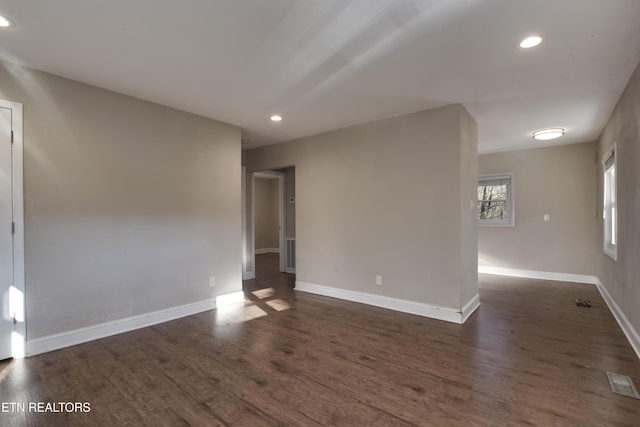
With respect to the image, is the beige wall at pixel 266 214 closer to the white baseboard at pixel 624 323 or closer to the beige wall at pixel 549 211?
the beige wall at pixel 549 211

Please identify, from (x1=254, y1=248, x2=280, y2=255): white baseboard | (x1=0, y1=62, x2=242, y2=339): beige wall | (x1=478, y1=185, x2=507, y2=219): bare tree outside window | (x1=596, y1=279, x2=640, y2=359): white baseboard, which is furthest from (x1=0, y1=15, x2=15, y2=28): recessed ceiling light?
(x1=254, y1=248, x2=280, y2=255): white baseboard

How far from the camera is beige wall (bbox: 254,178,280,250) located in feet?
31.4

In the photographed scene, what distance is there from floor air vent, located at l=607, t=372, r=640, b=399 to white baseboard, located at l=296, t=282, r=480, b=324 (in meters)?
1.32

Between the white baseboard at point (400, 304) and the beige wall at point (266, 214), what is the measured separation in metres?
4.92

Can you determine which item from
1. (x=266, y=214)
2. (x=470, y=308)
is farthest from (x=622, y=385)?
(x=266, y=214)

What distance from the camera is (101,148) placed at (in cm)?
311

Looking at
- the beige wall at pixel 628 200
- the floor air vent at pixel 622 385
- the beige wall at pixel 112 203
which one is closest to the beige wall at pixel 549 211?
the beige wall at pixel 628 200

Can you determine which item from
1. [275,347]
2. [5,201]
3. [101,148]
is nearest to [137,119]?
[101,148]

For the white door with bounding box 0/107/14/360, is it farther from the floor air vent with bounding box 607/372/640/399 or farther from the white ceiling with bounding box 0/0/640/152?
the floor air vent with bounding box 607/372/640/399

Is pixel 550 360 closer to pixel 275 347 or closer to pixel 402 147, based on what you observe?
pixel 275 347

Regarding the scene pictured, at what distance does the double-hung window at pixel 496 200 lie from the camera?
621 cm

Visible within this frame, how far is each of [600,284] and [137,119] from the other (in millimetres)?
7025

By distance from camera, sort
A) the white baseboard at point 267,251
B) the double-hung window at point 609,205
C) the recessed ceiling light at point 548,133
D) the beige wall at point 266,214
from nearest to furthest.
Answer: the double-hung window at point 609,205
the recessed ceiling light at point 548,133
the white baseboard at point 267,251
the beige wall at point 266,214

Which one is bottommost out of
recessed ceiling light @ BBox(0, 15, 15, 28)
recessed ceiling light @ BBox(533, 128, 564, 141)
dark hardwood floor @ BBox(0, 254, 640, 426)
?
dark hardwood floor @ BBox(0, 254, 640, 426)
